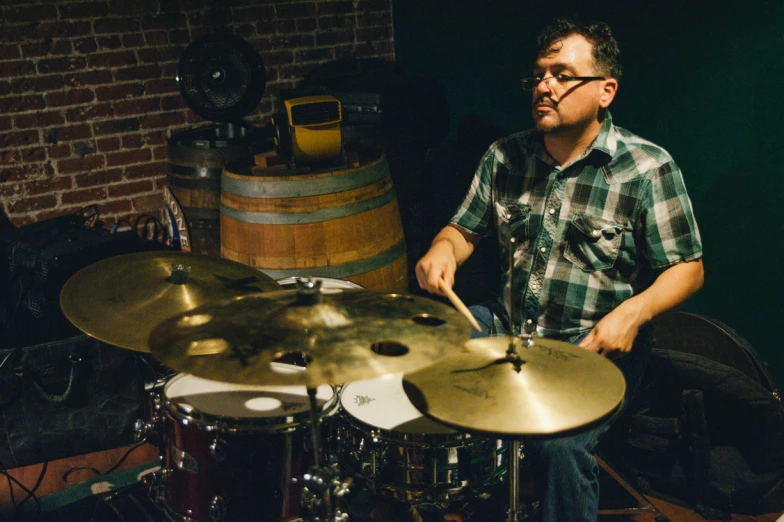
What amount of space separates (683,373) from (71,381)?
7.11 feet

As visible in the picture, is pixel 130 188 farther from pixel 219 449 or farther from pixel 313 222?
pixel 219 449

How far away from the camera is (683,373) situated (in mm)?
2285

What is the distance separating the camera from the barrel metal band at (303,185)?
2480mm

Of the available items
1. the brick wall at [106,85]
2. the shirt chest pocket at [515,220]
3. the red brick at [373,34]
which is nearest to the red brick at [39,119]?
the brick wall at [106,85]

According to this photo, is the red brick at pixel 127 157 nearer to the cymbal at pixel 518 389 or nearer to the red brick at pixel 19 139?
the red brick at pixel 19 139

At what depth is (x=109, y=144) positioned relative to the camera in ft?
12.5

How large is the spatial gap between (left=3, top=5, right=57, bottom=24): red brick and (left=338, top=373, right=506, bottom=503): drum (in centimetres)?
275

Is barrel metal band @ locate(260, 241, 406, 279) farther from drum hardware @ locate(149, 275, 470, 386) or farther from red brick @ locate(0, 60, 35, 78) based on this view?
red brick @ locate(0, 60, 35, 78)

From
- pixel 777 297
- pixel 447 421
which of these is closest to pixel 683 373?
pixel 777 297

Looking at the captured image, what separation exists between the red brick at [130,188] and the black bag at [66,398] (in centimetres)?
140

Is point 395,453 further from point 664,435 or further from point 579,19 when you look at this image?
point 579,19

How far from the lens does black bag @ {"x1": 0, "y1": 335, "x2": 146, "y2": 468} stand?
2.67m

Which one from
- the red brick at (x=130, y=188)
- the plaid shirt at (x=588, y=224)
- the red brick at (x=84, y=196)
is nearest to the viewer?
the plaid shirt at (x=588, y=224)

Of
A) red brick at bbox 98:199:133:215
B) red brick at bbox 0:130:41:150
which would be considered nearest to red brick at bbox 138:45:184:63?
red brick at bbox 0:130:41:150
